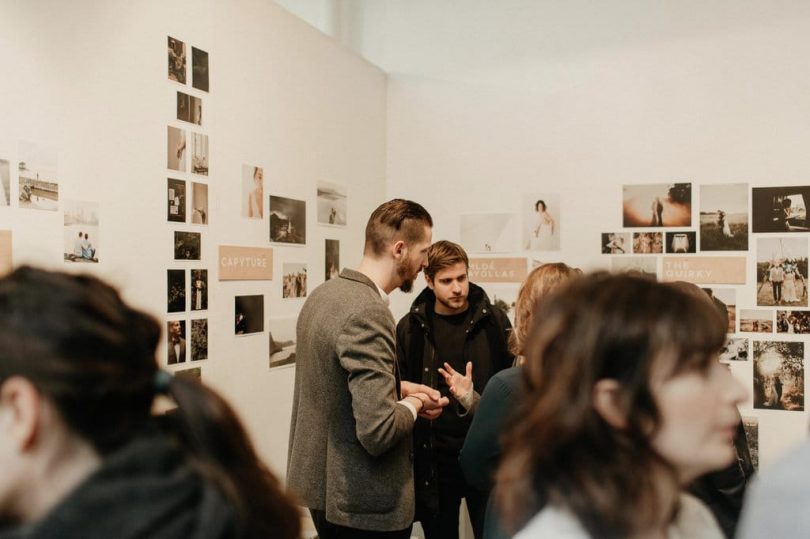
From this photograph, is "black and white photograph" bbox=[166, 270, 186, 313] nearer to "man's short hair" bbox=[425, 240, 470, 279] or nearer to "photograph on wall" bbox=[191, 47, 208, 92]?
"photograph on wall" bbox=[191, 47, 208, 92]

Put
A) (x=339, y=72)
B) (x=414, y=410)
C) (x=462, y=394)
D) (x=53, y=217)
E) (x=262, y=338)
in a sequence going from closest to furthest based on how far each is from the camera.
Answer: (x=53, y=217) → (x=414, y=410) → (x=462, y=394) → (x=262, y=338) → (x=339, y=72)

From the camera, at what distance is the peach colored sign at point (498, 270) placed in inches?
168

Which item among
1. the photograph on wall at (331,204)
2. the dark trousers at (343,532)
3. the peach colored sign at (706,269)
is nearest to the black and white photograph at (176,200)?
the photograph on wall at (331,204)

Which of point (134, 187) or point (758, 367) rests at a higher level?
point (134, 187)

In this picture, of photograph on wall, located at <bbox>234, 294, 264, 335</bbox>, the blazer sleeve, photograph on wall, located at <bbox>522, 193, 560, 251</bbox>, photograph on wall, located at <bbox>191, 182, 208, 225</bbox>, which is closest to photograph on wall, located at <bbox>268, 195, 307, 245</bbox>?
photograph on wall, located at <bbox>234, 294, 264, 335</bbox>

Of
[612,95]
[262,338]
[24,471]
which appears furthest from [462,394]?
[24,471]

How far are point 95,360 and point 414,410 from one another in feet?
5.60

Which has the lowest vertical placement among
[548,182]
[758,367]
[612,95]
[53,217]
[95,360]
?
[758,367]

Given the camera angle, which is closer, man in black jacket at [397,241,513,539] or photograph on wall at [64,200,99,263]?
photograph on wall at [64,200,99,263]

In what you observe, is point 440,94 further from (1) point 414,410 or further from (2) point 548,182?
(1) point 414,410

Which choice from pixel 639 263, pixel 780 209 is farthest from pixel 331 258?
pixel 780 209

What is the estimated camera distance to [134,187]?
8.65 ft

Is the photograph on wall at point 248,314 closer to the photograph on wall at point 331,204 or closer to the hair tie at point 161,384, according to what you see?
the photograph on wall at point 331,204

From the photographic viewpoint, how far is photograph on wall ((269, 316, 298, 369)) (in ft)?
11.3
